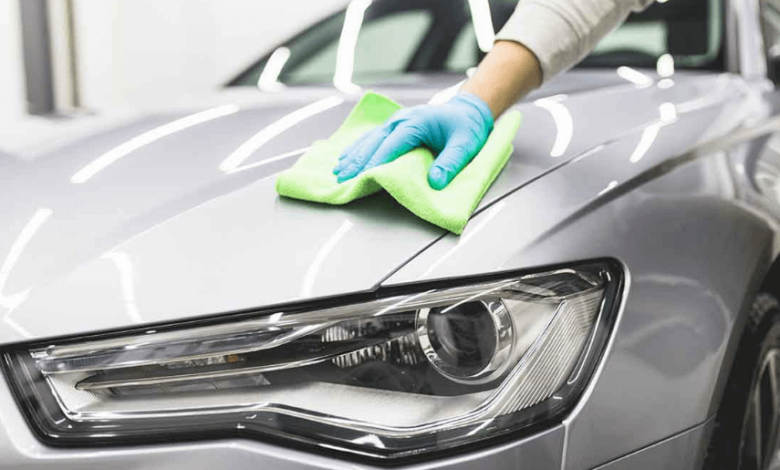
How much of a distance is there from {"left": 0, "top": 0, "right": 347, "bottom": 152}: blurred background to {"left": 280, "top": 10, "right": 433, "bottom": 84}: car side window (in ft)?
7.69

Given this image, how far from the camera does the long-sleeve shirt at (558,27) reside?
113 centimetres

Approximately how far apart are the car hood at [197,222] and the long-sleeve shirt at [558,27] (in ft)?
0.25

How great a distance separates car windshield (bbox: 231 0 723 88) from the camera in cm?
169

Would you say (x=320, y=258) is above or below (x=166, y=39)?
below

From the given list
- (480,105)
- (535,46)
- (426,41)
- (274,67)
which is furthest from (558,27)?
(274,67)

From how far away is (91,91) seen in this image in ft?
16.4

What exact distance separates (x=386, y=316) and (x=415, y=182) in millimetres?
171

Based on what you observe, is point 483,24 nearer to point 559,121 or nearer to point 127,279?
point 559,121

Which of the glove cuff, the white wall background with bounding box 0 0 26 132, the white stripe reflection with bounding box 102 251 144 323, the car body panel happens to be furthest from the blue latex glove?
the white wall background with bounding box 0 0 26 132

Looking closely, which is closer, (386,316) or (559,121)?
(386,316)

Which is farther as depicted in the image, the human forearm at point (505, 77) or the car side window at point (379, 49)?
the car side window at point (379, 49)

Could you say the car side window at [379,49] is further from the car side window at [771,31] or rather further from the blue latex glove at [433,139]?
the blue latex glove at [433,139]

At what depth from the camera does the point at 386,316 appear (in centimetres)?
74

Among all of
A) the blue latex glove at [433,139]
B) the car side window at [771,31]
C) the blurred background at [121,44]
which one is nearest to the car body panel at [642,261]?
the blue latex glove at [433,139]
